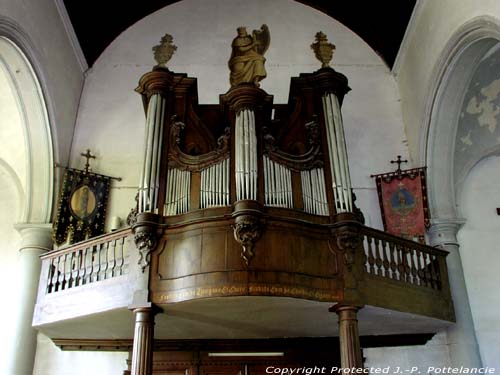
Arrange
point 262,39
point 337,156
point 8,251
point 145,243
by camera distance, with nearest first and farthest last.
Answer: point 145,243 < point 337,156 < point 262,39 < point 8,251

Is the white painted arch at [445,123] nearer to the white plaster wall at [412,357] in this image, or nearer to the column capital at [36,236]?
the white plaster wall at [412,357]

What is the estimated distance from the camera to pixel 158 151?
8.91 m

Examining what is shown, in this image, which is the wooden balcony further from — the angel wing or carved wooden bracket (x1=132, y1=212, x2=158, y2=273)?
the angel wing

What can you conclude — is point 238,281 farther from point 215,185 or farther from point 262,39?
point 262,39

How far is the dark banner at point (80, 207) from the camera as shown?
1071 cm

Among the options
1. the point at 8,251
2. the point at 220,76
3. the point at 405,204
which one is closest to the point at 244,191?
the point at 405,204

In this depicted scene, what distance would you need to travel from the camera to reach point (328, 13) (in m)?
13.5

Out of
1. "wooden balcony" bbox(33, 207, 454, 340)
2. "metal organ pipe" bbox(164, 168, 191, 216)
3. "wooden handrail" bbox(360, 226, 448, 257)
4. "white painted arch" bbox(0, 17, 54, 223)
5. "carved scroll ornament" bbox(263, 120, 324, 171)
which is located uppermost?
"white painted arch" bbox(0, 17, 54, 223)

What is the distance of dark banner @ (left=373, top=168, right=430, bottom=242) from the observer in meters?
10.8

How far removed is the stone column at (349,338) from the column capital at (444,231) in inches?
140

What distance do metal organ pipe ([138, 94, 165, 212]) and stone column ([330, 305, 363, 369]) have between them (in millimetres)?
3036

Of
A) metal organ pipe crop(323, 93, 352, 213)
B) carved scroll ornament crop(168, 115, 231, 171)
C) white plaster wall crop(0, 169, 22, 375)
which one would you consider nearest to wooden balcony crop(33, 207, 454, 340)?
metal organ pipe crop(323, 93, 352, 213)

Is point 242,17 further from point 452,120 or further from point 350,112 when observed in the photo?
point 452,120

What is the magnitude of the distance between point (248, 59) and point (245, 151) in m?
2.13
